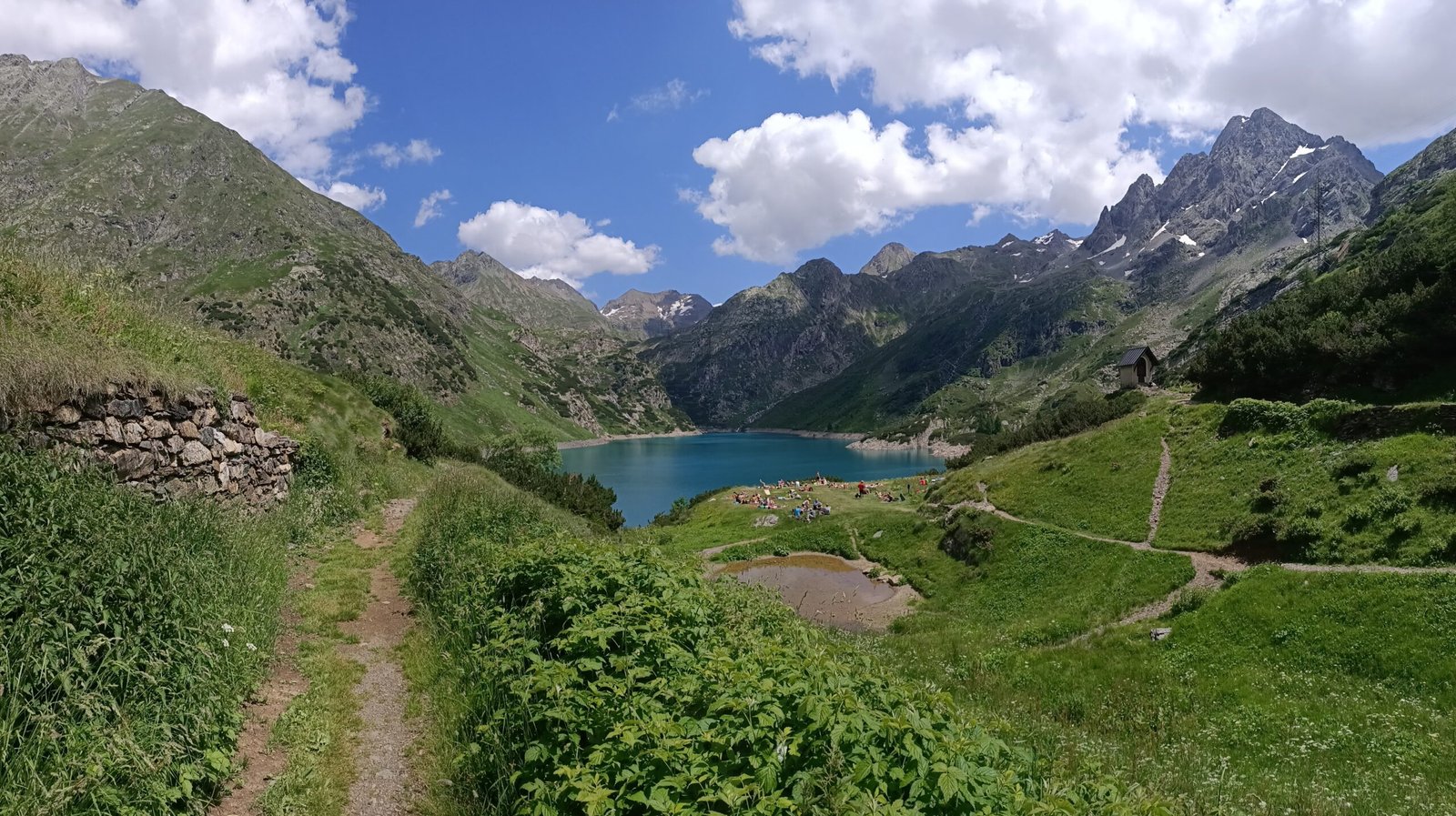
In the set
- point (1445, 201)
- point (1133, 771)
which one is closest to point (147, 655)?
point (1133, 771)

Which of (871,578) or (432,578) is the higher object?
(432,578)

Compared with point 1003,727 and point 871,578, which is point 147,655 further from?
point 871,578

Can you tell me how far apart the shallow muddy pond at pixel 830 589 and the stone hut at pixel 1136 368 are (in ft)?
131

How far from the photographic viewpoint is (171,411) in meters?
14.5

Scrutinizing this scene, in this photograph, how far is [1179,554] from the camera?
28203 mm

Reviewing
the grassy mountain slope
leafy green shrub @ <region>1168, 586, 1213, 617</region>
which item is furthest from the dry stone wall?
leafy green shrub @ <region>1168, 586, 1213, 617</region>

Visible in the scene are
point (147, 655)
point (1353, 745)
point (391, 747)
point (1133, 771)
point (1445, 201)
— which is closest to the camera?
point (147, 655)

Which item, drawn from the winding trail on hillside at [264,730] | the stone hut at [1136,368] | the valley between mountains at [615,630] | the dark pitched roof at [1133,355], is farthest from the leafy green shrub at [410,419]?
the dark pitched roof at [1133,355]

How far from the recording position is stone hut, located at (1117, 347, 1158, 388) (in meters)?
65.6

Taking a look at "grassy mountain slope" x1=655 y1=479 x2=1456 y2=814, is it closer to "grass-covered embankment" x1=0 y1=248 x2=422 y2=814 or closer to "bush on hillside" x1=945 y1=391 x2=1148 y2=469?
"grass-covered embankment" x1=0 y1=248 x2=422 y2=814

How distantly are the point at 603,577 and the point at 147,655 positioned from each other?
5533mm

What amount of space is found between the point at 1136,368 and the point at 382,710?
73.5 m

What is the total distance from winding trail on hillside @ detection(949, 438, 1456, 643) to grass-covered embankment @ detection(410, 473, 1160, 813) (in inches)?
810

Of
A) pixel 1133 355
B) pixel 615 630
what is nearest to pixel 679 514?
pixel 1133 355
